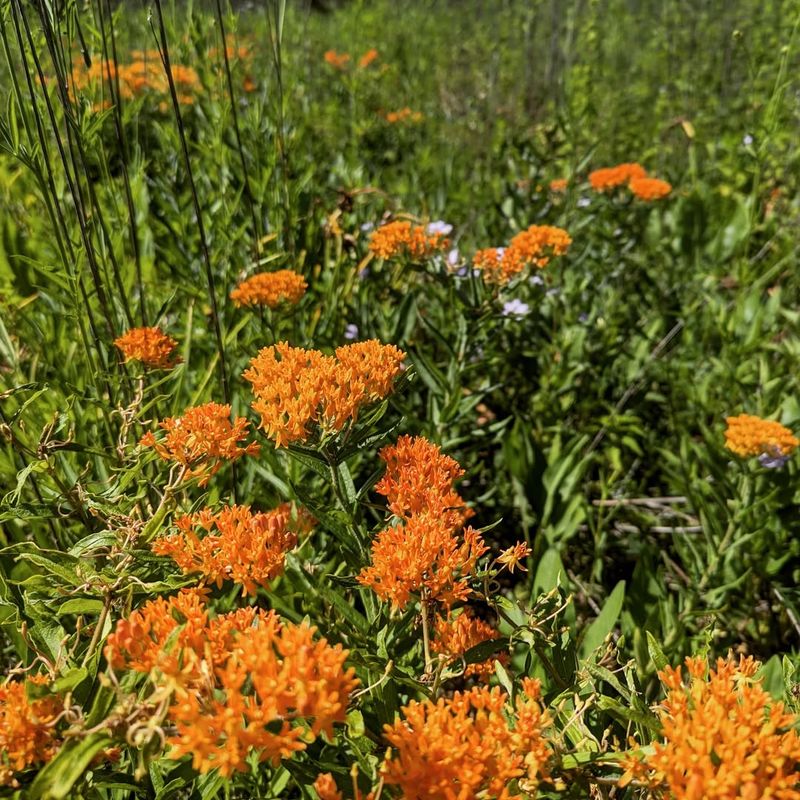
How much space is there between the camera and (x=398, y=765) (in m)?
0.73

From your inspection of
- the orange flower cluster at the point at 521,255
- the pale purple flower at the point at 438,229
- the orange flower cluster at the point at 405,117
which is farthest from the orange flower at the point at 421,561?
the orange flower cluster at the point at 405,117

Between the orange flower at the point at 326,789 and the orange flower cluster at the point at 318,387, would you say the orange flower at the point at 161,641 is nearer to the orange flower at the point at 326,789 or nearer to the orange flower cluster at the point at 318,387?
the orange flower at the point at 326,789

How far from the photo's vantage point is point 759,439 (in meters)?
1.79

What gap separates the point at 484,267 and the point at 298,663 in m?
1.45

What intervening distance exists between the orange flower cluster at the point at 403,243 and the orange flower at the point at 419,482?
40.0 inches

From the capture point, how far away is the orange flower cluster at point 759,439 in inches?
70.1

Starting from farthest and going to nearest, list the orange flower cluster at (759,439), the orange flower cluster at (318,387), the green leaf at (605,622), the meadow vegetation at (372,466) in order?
1. the orange flower cluster at (759,439)
2. the green leaf at (605,622)
3. the orange flower cluster at (318,387)
4. the meadow vegetation at (372,466)

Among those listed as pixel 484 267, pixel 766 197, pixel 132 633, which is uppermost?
pixel 132 633

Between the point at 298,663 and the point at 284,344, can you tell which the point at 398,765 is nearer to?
the point at 298,663

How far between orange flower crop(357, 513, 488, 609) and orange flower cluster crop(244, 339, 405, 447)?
23cm

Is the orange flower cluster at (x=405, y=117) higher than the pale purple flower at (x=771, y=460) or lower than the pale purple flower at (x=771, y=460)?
higher

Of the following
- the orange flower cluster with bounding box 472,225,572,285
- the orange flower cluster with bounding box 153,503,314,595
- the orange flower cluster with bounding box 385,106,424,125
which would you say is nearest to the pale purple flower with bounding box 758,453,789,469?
the orange flower cluster with bounding box 472,225,572,285

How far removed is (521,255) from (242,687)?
60.0 inches

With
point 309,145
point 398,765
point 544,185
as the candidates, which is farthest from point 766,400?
point 309,145
